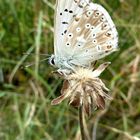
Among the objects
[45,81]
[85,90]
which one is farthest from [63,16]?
[45,81]

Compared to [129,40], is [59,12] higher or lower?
higher

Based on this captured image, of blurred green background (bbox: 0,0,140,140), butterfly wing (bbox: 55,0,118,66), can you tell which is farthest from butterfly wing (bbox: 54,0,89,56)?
blurred green background (bbox: 0,0,140,140)

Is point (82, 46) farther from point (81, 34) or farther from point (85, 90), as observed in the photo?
point (85, 90)

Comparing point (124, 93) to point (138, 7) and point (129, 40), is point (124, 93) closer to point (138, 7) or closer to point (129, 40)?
point (129, 40)

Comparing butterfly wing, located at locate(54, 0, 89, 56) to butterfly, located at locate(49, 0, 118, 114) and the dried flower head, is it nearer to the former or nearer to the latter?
butterfly, located at locate(49, 0, 118, 114)

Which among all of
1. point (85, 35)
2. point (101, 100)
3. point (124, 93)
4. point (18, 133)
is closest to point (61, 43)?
point (85, 35)

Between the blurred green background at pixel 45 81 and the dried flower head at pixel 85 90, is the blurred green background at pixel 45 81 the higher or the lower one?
the lower one

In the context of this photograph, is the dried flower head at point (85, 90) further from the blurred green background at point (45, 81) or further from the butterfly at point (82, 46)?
the blurred green background at point (45, 81)

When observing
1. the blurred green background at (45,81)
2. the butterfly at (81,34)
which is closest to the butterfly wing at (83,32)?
the butterfly at (81,34)

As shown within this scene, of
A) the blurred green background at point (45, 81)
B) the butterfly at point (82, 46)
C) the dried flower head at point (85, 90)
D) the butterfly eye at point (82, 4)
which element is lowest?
the blurred green background at point (45, 81)
